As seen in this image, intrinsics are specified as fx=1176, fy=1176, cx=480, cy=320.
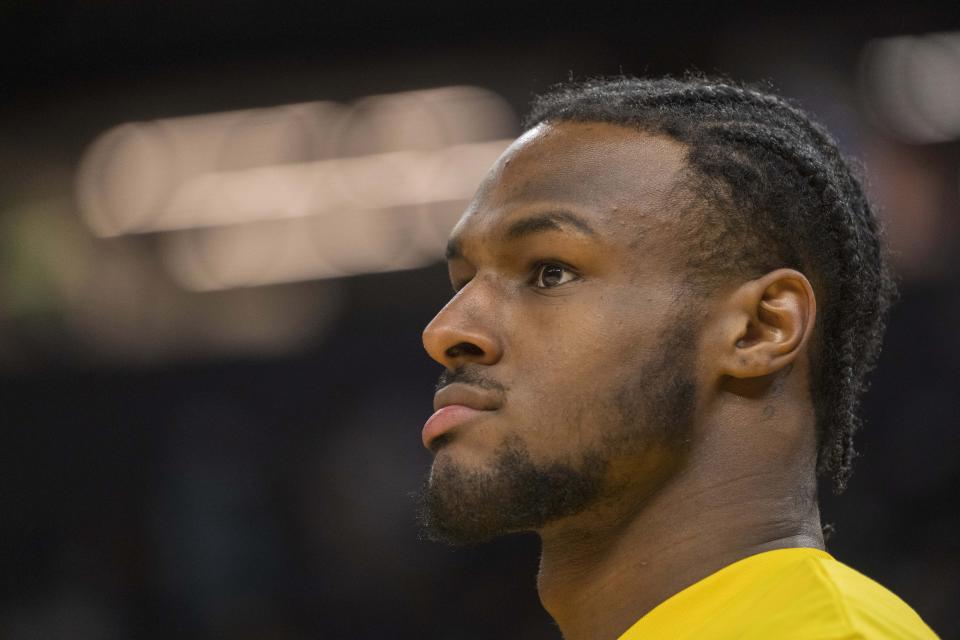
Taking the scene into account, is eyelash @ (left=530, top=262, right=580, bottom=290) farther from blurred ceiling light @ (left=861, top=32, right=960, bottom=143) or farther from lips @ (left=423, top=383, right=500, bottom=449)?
blurred ceiling light @ (left=861, top=32, right=960, bottom=143)

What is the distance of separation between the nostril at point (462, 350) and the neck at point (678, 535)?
0.33 meters

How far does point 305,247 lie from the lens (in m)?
7.60

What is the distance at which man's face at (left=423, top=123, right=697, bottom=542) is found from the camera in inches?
76.0

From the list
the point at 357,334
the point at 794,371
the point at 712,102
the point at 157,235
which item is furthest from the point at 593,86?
the point at 157,235

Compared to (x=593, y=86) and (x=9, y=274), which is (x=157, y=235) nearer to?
(x=9, y=274)

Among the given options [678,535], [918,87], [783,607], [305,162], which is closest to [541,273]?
[678,535]

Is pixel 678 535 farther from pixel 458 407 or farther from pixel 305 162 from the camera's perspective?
pixel 305 162

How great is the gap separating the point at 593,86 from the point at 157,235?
555cm

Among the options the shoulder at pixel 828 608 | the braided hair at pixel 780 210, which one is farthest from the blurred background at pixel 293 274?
the shoulder at pixel 828 608

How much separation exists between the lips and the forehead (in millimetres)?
332

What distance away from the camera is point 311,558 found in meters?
7.13

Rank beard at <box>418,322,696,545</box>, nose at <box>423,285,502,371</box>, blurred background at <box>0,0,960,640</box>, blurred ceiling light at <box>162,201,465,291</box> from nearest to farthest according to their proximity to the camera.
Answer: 1. beard at <box>418,322,696,545</box>
2. nose at <box>423,285,502,371</box>
3. blurred background at <box>0,0,960,640</box>
4. blurred ceiling light at <box>162,201,465,291</box>

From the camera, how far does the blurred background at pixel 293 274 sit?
6.97 metres

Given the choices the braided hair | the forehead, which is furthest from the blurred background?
the forehead
